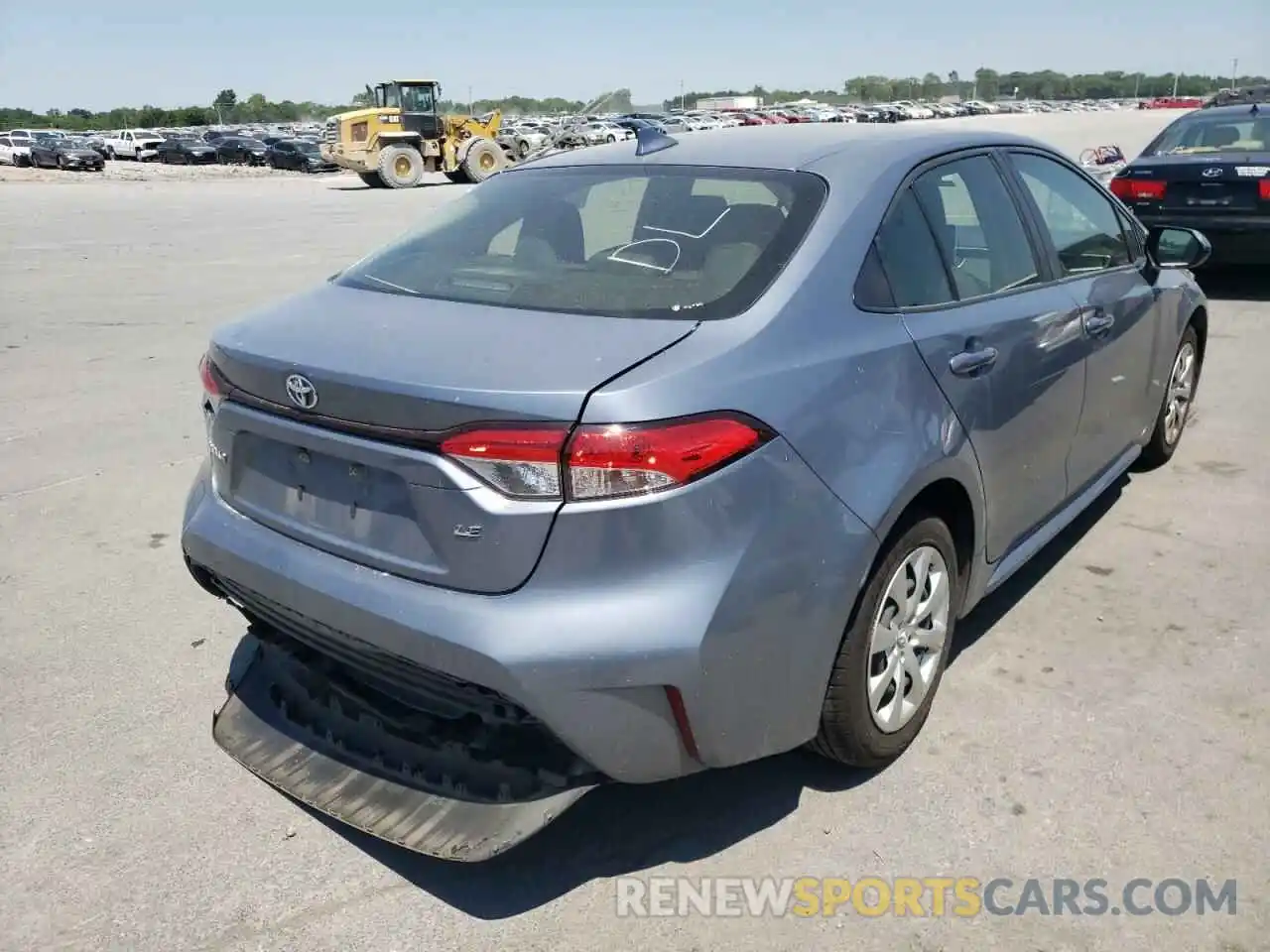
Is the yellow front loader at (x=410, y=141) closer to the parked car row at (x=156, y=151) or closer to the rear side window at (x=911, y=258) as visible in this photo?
the parked car row at (x=156, y=151)

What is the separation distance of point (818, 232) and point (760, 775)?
148cm

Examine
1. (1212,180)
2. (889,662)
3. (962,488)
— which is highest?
(1212,180)

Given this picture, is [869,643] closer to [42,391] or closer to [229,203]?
[42,391]

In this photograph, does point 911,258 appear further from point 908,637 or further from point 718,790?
point 718,790

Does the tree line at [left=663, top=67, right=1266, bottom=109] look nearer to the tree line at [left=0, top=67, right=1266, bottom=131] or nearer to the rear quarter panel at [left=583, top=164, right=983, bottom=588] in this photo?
the tree line at [left=0, top=67, right=1266, bottom=131]

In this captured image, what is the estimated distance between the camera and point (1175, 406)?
17.0 feet

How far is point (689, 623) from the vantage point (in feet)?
7.18

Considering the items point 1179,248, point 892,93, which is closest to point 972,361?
point 1179,248

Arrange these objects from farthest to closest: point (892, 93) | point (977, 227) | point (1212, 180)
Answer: point (892, 93) < point (1212, 180) < point (977, 227)

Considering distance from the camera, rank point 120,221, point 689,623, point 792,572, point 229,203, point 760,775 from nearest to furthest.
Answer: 1. point 689,623
2. point 792,572
3. point 760,775
4. point 120,221
5. point 229,203

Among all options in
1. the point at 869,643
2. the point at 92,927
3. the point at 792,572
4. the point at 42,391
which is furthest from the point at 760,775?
the point at 42,391

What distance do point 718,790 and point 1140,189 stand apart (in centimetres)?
827

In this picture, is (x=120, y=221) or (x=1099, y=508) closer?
Result: (x=1099, y=508)

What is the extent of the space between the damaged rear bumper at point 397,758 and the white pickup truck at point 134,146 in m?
58.9
